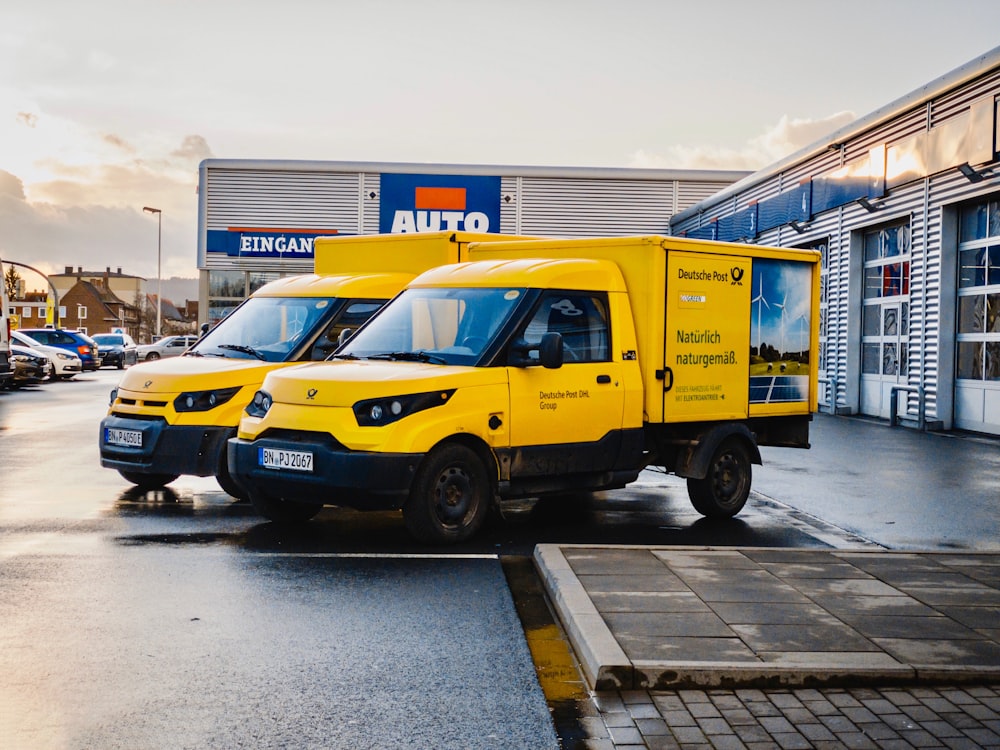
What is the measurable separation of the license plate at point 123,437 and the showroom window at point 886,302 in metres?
15.4

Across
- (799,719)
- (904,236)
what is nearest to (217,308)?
(904,236)

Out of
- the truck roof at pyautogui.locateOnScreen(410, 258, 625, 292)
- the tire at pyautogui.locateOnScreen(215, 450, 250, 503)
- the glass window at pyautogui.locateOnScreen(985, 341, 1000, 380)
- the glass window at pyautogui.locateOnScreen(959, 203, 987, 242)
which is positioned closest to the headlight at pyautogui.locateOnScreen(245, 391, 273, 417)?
the tire at pyautogui.locateOnScreen(215, 450, 250, 503)

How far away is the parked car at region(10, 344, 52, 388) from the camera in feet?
113

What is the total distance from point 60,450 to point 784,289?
964cm

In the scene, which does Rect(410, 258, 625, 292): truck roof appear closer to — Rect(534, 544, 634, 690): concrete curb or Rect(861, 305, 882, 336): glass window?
Rect(534, 544, 634, 690): concrete curb

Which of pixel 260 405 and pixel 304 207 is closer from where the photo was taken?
pixel 260 405

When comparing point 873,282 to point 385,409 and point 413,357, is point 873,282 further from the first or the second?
point 385,409

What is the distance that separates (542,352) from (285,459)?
2024 mm

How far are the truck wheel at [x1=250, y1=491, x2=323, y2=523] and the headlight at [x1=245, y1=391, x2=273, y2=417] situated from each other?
0.62m

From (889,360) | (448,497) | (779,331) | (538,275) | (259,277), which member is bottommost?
(448,497)

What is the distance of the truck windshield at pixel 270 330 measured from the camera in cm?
1141

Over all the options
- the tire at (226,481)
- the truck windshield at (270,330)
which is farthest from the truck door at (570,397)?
the truck windshield at (270,330)

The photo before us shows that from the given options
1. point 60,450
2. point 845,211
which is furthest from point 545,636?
point 845,211

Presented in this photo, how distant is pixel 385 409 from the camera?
27.8 ft
